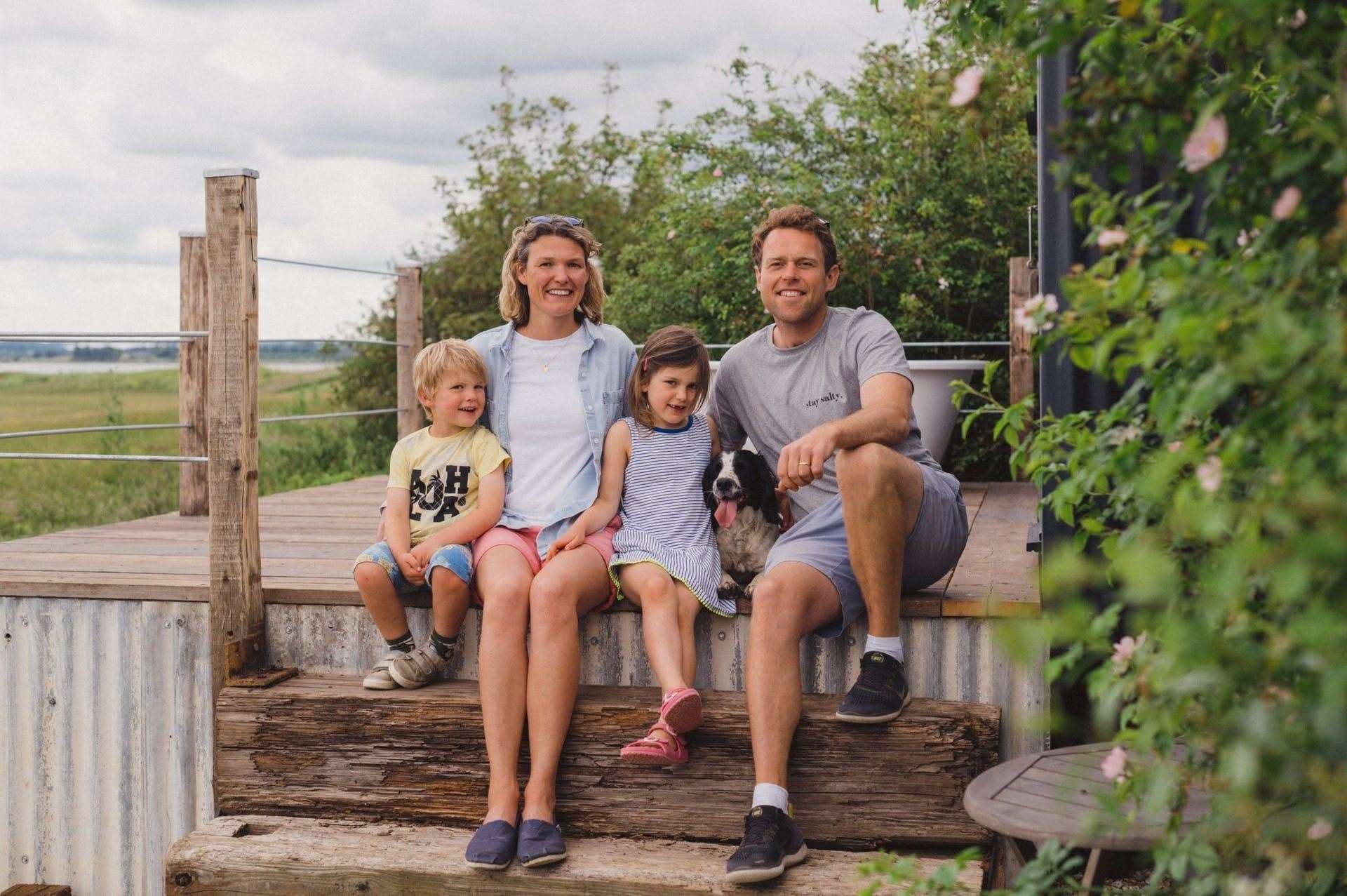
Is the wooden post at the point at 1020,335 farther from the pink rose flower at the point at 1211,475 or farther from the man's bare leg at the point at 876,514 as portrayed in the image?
the pink rose flower at the point at 1211,475

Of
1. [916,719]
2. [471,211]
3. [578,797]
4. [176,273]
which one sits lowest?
[578,797]

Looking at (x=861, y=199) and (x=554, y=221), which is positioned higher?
(x=861, y=199)

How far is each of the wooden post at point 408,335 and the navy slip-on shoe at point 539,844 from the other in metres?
3.24

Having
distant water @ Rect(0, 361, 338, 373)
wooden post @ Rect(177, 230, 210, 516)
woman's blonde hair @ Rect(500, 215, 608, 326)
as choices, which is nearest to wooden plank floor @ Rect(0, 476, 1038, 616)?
wooden post @ Rect(177, 230, 210, 516)

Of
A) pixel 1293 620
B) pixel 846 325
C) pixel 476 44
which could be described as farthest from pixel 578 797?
pixel 476 44

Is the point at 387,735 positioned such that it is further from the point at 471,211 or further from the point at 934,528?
the point at 471,211

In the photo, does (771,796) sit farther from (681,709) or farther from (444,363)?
(444,363)

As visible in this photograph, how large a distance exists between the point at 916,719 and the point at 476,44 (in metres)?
6.88

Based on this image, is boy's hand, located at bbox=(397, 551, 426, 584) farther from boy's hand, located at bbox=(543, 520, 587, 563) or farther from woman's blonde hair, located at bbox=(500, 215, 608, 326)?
woman's blonde hair, located at bbox=(500, 215, 608, 326)

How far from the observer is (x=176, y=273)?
192 inches

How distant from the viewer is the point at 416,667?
300cm

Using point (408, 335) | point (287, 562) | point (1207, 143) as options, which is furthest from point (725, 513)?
point (408, 335)

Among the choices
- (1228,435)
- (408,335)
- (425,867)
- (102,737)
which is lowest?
(425,867)

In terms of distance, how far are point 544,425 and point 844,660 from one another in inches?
34.6
